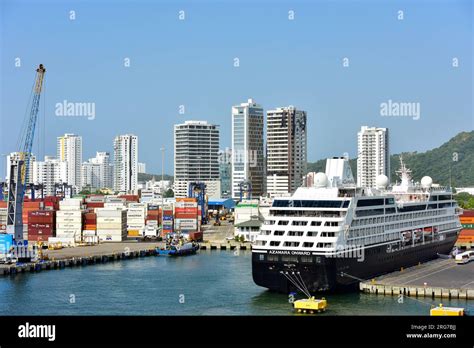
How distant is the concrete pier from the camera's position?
20653mm

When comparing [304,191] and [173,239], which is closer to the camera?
[304,191]

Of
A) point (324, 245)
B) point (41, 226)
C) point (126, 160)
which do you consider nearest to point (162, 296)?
point (324, 245)

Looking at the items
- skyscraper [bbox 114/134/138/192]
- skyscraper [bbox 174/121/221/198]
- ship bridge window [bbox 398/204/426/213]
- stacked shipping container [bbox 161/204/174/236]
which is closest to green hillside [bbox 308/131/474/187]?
skyscraper [bbox 174/121/221/198]

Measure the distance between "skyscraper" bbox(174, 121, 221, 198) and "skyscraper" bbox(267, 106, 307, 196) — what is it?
13825mm

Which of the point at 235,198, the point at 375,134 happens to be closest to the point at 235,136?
the point at 235,198

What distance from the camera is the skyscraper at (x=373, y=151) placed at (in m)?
75.2

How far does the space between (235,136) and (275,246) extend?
58346 millimetres

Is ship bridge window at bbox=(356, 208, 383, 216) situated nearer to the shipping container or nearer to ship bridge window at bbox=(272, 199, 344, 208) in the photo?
ship bridge window at bbox=(272, 199, 344, 208)

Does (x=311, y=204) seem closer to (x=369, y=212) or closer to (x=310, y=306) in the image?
(x=369, y=212)

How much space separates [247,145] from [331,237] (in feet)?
192

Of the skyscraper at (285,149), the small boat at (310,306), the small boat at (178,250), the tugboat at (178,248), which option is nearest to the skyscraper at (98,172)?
the skyscraper at (285,149)

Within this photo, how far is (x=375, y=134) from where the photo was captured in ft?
252
